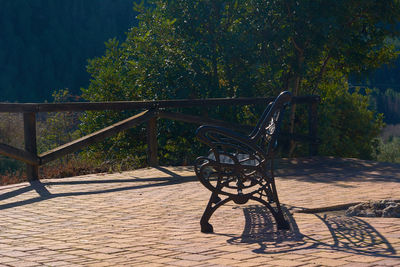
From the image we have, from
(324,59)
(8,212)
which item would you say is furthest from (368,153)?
(8,212)

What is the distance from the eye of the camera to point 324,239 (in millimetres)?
3859

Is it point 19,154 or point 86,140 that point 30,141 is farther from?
point 86,140

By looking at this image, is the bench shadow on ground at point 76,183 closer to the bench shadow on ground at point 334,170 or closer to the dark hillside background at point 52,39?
the bench shadow on ground at point 334,170

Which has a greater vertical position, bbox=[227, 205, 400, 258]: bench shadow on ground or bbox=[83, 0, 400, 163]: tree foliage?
bbox=[83, 0, 400, 163]: tree foliage

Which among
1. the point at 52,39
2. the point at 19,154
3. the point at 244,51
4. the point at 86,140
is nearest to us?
the point at 19,154

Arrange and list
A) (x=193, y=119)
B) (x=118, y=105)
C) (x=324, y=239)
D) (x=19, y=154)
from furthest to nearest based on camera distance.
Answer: (x=193, y=119)
(x=118, y=105)
(x=19, y=154)
(x=324, y=239)

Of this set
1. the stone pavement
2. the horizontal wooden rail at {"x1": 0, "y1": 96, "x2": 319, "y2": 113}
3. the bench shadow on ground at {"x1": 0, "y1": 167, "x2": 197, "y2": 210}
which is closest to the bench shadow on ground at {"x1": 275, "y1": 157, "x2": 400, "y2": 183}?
A: the stone pavement

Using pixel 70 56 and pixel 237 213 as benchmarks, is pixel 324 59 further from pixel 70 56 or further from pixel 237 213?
pixel 70 56

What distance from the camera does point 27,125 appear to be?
6.89m

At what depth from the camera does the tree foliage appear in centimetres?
1095

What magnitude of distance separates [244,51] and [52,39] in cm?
5653

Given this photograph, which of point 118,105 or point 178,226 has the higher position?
point 118,105

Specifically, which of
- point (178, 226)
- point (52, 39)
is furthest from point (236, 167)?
point (52, 39)

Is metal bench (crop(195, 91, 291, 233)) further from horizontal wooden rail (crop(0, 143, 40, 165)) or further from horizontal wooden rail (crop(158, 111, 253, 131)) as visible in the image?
horizontal wooden rail (crop(158, 111, 253, 131))
